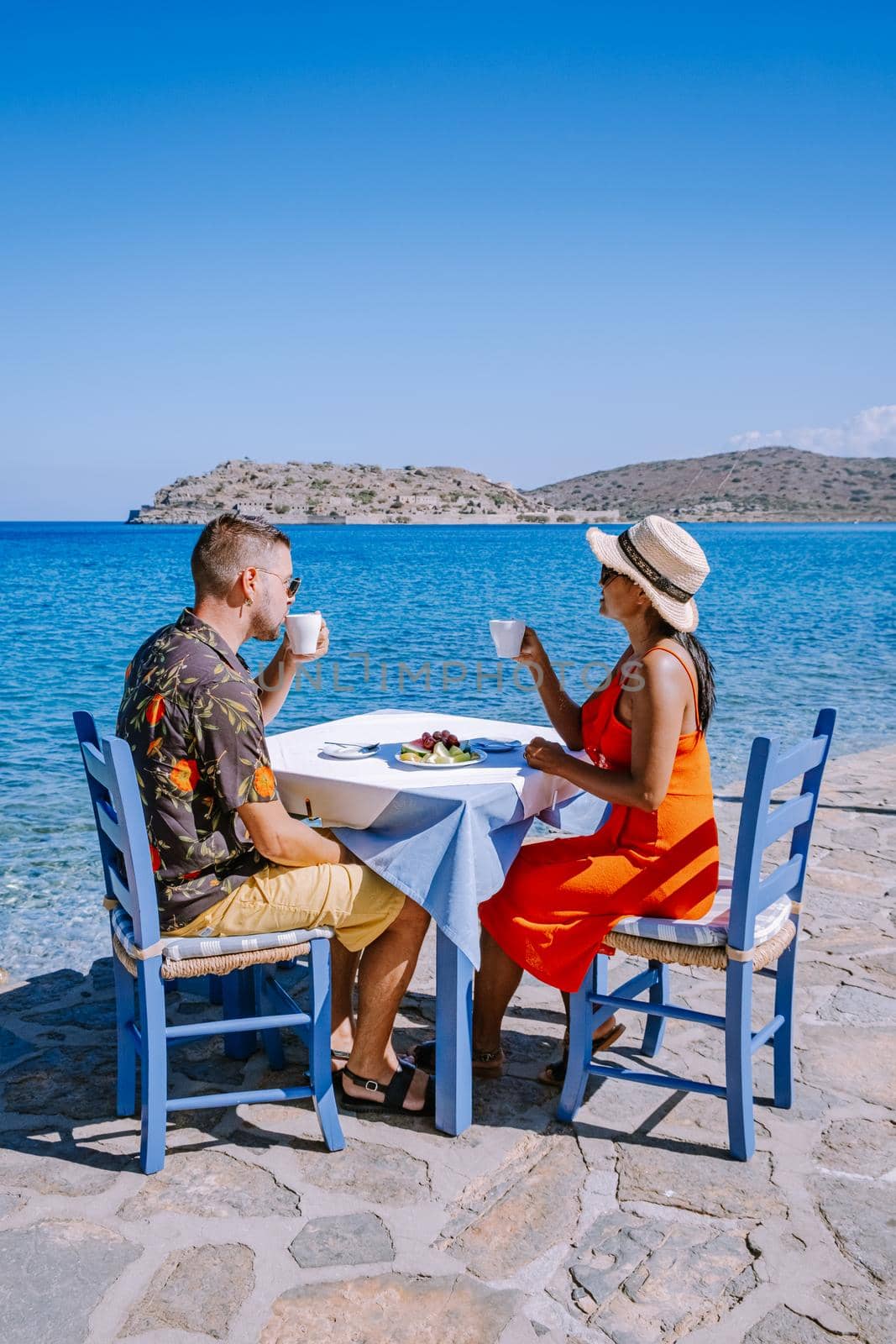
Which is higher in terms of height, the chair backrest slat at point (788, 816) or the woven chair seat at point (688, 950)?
the chair backrest slat at point (788, 816)

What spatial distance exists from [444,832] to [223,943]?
65 centimetres

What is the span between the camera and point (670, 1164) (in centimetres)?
284

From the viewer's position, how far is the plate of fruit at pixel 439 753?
3184 millimetres

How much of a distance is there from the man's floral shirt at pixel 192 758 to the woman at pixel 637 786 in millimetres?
835

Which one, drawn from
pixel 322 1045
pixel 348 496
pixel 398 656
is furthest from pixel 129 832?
pixel 348 496

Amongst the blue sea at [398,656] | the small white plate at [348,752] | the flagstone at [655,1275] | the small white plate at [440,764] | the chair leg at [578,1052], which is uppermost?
the small white plate at [348,752]

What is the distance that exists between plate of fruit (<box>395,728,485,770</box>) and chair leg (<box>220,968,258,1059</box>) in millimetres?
903

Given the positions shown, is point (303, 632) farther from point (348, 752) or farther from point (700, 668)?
point (700, 668)

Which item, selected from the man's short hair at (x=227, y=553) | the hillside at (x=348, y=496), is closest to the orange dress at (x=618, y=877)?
the man's short hair at (x=227, y=553)

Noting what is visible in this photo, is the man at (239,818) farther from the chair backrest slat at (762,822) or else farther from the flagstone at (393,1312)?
the chair backrest slat at (762,822)

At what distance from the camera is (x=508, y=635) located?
10.5 ft

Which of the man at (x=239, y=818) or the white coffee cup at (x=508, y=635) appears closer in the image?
the man at (x=239, y=818)

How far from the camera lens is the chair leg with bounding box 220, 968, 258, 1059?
11.3 ft

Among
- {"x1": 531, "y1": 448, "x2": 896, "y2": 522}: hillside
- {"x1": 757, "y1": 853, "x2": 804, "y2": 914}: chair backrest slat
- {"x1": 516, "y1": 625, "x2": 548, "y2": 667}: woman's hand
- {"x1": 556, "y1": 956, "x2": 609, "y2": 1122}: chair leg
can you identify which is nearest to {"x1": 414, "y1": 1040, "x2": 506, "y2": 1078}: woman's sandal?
{"x1": 556, "y1": 956, "x2": 609, "y2": 1122}: chair leg
